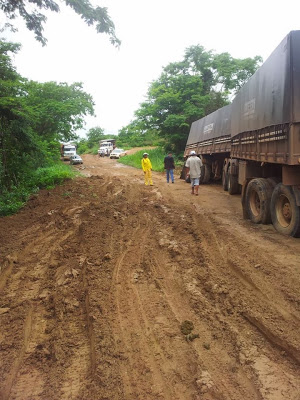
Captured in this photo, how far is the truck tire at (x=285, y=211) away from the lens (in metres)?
5.97

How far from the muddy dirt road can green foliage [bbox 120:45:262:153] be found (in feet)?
72.1

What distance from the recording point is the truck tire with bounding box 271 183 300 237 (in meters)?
5.97

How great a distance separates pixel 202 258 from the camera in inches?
205

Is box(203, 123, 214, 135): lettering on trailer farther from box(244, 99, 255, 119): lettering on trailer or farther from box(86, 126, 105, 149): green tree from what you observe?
box(86, 126, 105, 149): green tree

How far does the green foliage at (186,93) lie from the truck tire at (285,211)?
68.7 feet

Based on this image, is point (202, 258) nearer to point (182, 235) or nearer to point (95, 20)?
point (182, 235)

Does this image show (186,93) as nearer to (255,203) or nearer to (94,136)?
(255,203)

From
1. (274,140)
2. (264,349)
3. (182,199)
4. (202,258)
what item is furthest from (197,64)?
(264,349)

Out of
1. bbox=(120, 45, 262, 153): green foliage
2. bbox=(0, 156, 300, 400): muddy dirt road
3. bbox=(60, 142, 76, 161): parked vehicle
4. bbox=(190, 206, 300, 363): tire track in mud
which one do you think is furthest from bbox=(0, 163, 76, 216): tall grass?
A: bbox=(60, 142, 76, 161): parked vehicle

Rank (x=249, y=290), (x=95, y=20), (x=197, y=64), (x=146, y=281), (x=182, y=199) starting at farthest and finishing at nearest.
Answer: (x=197, y=64)
(x=182, y=199)
(x=95, y=20)
(x=146, y=281)
(x=249, y=290)

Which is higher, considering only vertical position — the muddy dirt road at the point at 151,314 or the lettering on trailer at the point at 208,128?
the lettering on trailer at the point at 208,128

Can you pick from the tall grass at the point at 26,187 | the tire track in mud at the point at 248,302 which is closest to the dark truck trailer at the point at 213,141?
the tall grass at the point at 26,187

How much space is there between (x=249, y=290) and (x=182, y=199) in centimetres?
706

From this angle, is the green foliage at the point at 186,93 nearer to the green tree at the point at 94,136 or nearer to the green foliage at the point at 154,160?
the green foliage at the point at 154,160
